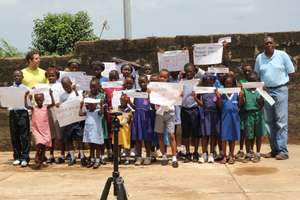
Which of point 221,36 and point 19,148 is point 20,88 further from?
point 221,36

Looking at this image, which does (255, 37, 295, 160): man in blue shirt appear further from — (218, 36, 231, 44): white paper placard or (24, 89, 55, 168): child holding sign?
(24, 89, 55, 168): child holding sign

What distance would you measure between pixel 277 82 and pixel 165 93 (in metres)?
1.70

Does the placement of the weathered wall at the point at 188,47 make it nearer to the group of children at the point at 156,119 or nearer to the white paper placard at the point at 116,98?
the group of children at the point at 156,119

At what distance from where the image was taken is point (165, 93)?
752cm

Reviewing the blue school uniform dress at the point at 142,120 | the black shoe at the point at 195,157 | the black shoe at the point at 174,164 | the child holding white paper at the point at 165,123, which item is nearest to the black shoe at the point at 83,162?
the blue school uniform dress at the point at 142,120

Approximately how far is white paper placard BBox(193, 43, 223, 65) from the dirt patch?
1.92 m

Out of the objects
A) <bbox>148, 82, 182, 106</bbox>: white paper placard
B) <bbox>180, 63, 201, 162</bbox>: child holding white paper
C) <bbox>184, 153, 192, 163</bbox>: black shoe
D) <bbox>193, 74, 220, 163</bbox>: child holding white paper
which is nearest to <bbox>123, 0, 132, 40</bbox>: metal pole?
<bbox>180, 63, 201, 162</bbox>: child holding white paper

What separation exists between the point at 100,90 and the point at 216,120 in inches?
68.3

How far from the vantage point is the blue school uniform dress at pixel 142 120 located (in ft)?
25.4

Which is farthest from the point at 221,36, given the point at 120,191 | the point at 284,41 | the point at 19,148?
the point at 120,191

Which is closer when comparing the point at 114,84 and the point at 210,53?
the point at 114,84

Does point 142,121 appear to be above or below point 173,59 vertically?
below

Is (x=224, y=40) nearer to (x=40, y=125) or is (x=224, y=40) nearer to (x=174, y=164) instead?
(x=174, y=164)

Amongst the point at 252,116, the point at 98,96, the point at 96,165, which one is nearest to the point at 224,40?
the point at 252,116
